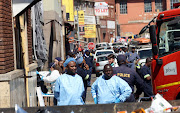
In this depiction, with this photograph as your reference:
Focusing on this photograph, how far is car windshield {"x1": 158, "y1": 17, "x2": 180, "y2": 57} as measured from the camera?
8.38m

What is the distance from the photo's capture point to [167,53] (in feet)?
28.1

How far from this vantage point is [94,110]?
20.0 ft

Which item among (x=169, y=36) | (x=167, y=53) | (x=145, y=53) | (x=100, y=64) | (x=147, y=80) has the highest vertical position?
(x=169, y=36)

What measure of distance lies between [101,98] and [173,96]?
7.67ft

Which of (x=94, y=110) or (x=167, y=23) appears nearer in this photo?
(x=94, y=110)

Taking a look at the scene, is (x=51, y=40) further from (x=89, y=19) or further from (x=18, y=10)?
(x=89, y=19)

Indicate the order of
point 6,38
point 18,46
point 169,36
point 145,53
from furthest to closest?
point 145,53 → point 18,46 → point 6,38 → point 169,36

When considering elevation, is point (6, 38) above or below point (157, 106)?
above

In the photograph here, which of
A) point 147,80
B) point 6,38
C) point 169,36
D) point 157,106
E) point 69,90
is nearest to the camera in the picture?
point 157,106

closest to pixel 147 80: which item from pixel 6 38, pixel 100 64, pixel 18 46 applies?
pixel 6 38

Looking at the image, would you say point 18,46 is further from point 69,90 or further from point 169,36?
point 69,90

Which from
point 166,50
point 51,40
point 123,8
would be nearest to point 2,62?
point 166,50

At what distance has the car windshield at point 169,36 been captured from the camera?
838cm

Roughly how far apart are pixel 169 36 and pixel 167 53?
1.28 feet
